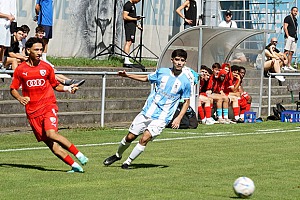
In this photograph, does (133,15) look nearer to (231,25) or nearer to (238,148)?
(231,25)

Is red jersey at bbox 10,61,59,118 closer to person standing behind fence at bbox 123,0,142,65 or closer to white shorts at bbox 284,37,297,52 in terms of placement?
person standing behind fence at bbox 123,0,142,65

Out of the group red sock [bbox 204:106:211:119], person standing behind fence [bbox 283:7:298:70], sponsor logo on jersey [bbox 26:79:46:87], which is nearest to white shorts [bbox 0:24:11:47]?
red sock [bbox 204:106:211:119]

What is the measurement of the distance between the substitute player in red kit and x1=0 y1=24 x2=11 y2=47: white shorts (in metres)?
A: 7.35

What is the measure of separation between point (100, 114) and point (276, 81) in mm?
8803

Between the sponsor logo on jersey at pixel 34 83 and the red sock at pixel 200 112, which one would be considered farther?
the red sock at pixel 200 112

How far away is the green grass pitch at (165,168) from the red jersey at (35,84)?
91 centimetres

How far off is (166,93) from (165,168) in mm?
1123

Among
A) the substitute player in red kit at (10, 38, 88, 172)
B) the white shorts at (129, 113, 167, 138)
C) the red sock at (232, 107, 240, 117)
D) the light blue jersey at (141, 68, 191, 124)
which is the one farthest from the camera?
the red sock at (232, 107, 240, 117)

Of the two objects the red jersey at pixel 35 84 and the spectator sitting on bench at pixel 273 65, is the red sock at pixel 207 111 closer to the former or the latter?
the spectator sitting on bench at pixel 273 65

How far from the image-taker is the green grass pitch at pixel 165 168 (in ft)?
35.6

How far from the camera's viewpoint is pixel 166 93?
13500 mm

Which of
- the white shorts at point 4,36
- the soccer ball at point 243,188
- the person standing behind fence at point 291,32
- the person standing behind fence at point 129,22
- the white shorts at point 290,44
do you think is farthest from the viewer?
the white shorts at point 290,44

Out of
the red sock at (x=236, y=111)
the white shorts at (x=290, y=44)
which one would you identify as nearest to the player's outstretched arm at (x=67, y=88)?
the red sock at (x=236, y=111)

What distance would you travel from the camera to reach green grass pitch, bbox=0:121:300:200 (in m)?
10.8
